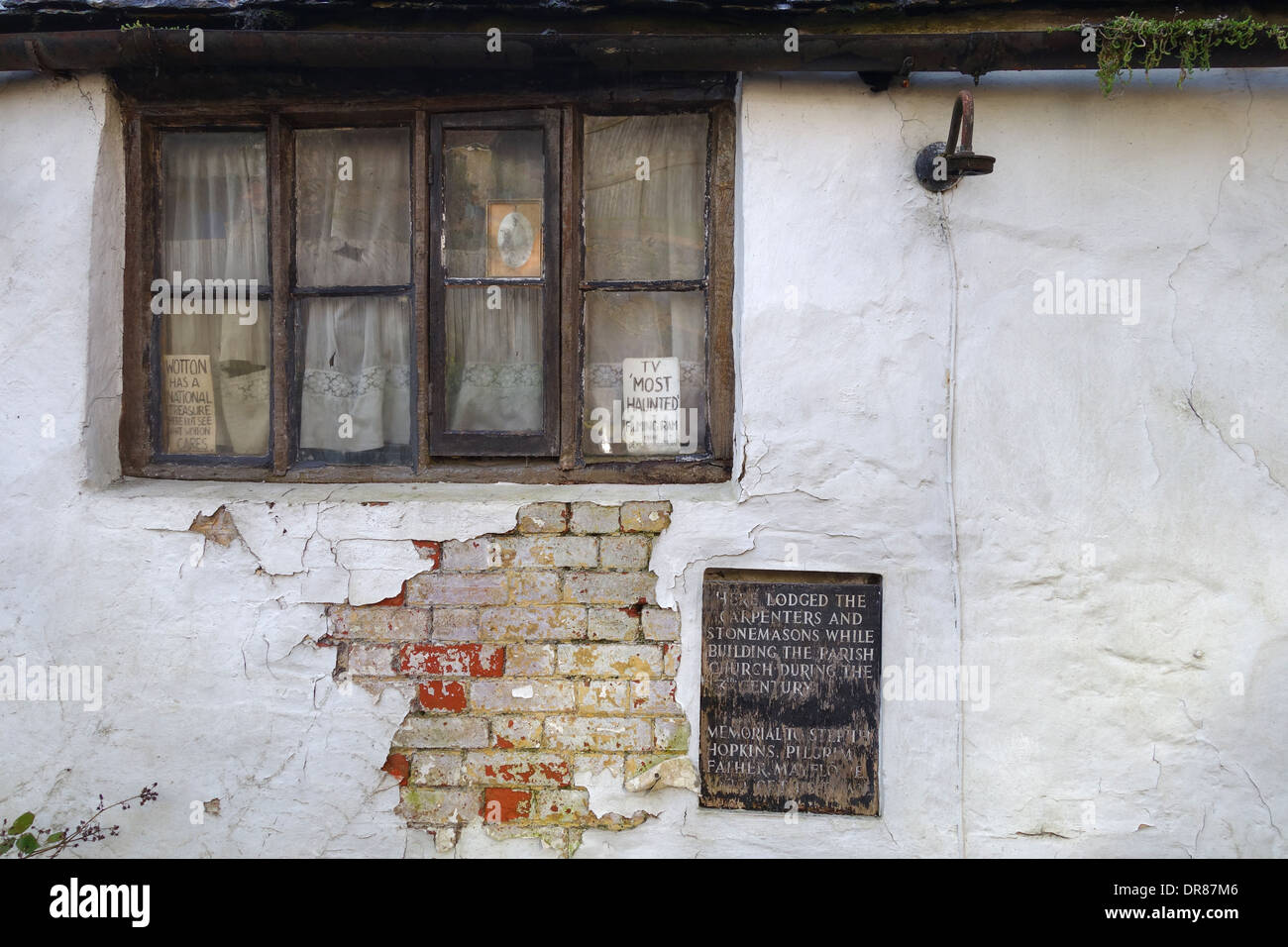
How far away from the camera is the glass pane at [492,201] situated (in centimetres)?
279

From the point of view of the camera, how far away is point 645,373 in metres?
2.80

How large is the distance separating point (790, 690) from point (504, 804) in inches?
37.9

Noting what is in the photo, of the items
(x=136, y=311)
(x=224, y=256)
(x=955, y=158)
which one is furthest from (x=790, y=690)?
(x=136, y=311)

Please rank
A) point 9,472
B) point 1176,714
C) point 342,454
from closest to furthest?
point 1176,714 < point 9,472 < point 342,454

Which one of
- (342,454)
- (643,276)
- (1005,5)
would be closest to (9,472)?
(342,454)

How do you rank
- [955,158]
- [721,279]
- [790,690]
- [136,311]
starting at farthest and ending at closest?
[136,311] < [721,279] < [790,690] < [955,158]

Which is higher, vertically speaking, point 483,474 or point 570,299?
point 570,299

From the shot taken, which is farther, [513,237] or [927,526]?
[513,237]

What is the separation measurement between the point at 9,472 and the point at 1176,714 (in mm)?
3706

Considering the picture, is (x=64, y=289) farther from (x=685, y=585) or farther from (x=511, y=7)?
(x=685, y=585)

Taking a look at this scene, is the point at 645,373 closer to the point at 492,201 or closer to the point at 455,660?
the point at 492,201

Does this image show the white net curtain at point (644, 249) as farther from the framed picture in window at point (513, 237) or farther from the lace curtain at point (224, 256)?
the lace curtain at point (224, 256)
